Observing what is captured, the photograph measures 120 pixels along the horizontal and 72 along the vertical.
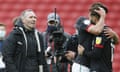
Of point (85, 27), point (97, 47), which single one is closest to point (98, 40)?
point (97, 47)

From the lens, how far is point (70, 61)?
8.37 m

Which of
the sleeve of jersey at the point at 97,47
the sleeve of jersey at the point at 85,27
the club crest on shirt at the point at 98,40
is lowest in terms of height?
the sleeve of jersey at the point at 97,47

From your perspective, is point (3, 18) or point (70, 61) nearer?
point (70, 61)

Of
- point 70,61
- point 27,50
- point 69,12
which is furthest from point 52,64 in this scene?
point 69,12

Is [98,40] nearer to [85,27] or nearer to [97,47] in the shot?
[97,47]

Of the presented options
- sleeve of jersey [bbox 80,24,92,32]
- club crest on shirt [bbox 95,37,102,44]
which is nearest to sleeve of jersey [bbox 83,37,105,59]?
club crest on shirt [bbox 95,37,102,44]

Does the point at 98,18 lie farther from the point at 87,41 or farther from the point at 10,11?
the point at 10,11

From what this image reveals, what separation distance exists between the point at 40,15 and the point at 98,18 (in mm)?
6876

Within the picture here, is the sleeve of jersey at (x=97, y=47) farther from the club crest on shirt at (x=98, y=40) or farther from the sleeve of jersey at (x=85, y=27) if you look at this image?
the sleeve of jersey at (x=85, y=27)

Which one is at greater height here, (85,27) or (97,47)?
(85,27)

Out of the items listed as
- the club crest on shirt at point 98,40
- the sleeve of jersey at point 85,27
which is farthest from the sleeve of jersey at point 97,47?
the sleeve of jersey at point 85,27

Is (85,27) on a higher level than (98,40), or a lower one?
higher

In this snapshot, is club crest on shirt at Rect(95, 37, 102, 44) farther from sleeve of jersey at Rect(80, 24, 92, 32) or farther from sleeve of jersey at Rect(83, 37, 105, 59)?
sleeve of jersey at Rect(80, 24, 92, 32)

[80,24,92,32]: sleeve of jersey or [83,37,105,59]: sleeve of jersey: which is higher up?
[80,24,92,32]: sleeve of jersey
